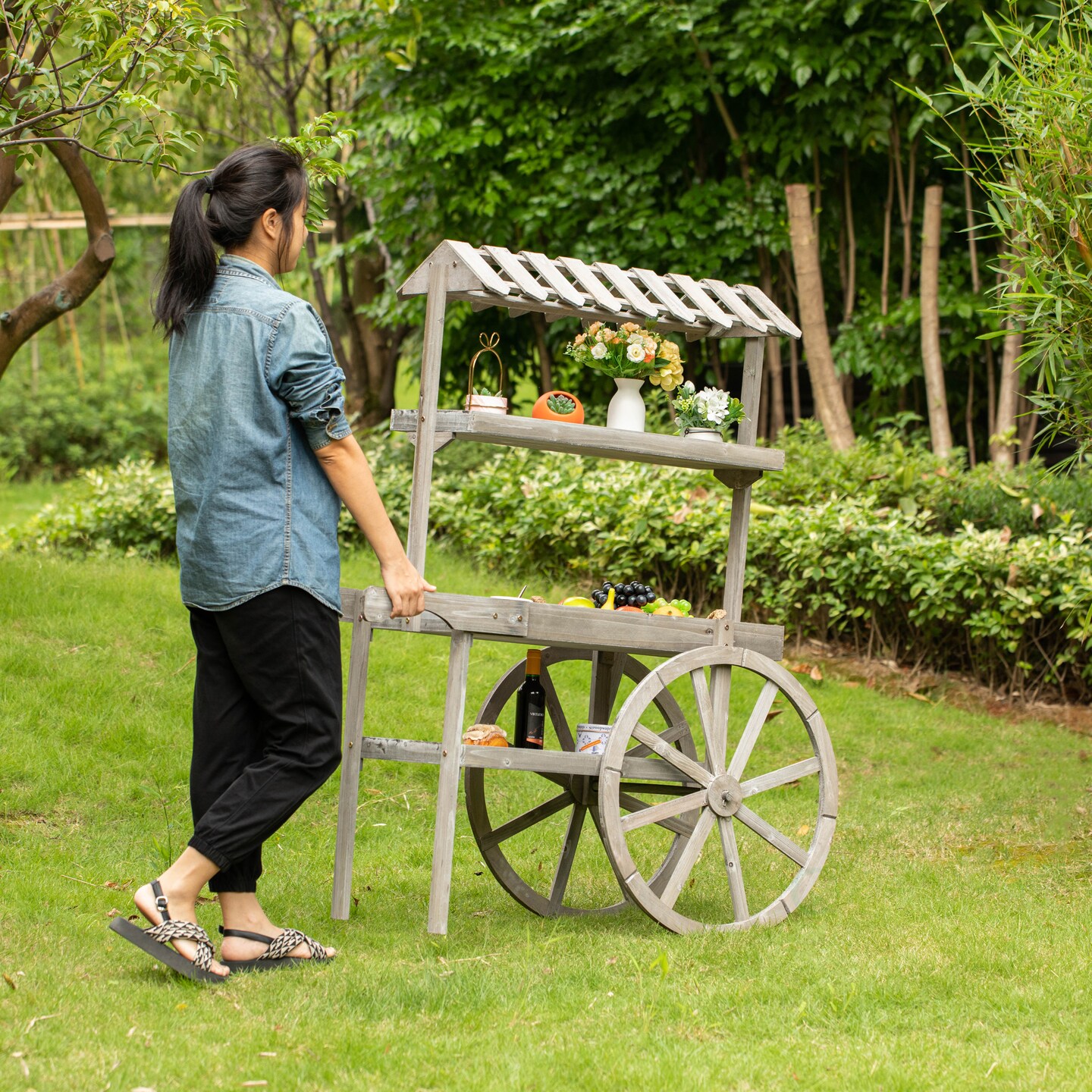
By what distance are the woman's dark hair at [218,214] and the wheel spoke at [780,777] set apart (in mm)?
1958

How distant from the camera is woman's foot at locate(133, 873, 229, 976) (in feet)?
9.43

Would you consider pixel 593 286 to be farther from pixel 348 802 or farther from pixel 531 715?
pixel 348 802

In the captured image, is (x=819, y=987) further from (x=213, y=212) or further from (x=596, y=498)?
(x=596, y=498)

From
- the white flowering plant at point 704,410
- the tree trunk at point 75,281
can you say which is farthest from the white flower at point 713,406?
the tree trunk at point 75,281

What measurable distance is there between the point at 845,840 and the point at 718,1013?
198cm

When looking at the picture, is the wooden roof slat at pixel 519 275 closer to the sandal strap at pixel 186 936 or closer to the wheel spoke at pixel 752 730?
the wheel spoke at pixel 752 730

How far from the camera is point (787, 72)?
9.16 m

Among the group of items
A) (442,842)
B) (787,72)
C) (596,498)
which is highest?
(787,72)

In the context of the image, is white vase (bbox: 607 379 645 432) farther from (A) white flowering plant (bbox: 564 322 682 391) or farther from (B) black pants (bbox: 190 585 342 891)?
(B) black pants (bbox: 190 585 342 891)

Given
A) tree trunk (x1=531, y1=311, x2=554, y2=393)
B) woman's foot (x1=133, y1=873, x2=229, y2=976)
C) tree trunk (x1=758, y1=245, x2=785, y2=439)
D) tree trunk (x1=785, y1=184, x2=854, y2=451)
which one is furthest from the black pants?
tree trunk (x1=531, y1=311, x2=554, y2=393)

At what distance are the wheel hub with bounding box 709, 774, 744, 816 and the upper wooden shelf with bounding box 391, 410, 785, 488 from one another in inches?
36.5

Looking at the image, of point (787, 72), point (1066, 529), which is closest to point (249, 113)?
point (787, 72)

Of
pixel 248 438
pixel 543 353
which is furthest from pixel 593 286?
pixel 543 353

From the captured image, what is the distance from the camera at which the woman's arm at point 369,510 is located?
303 centimetres
